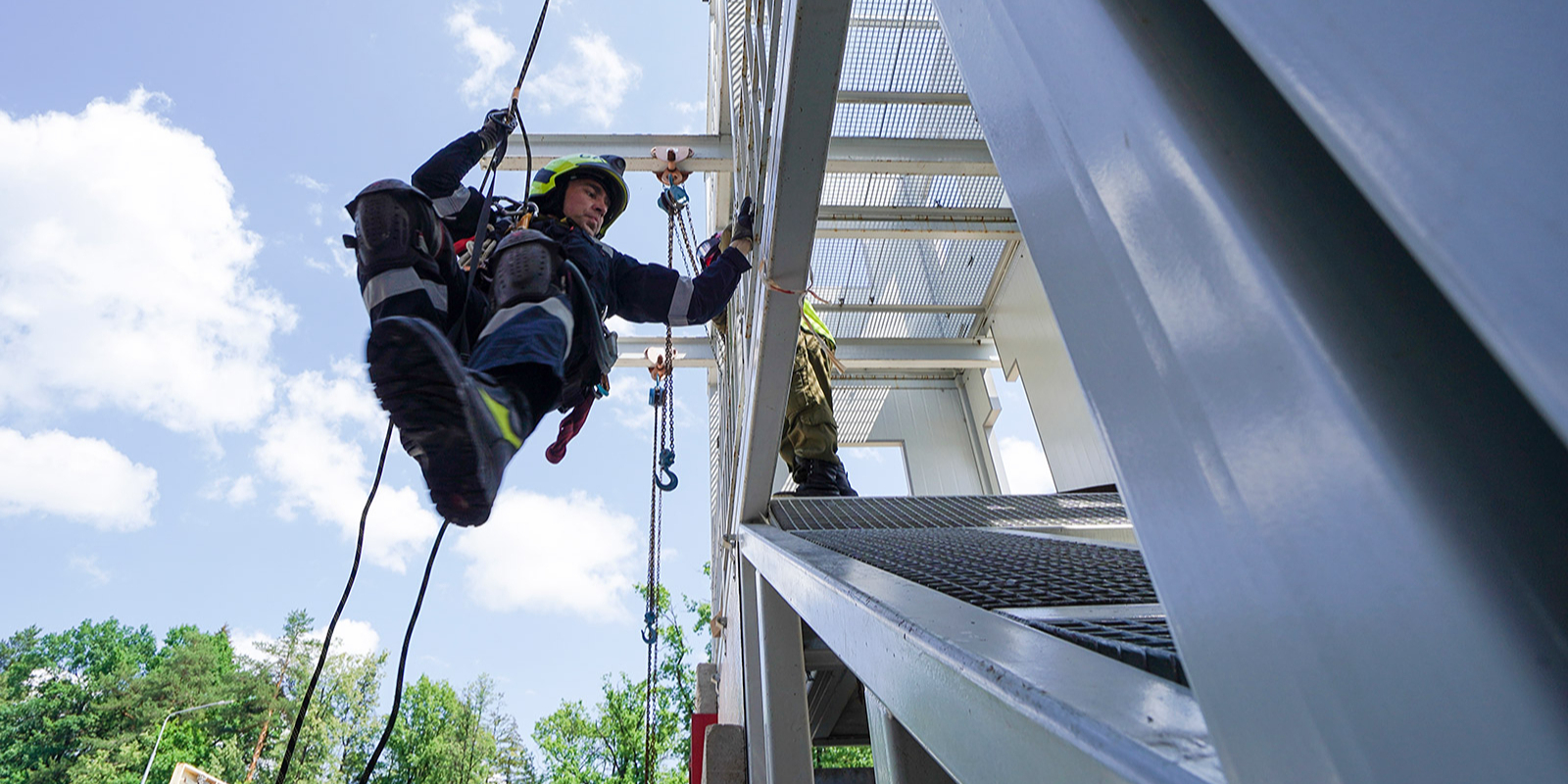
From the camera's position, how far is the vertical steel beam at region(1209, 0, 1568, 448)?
0.21 meters

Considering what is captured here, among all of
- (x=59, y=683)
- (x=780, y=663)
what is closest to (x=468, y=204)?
(x=780, y=663)

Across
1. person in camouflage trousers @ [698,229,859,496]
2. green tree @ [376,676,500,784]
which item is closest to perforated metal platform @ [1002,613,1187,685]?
person in camouflage trousers @ [698,229,859,496]

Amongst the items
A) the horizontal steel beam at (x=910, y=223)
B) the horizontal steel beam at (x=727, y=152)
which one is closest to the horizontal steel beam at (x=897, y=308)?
the horizontal steel beam at (x=910, y=223)

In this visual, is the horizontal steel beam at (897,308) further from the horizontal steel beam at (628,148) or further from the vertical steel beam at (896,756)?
the vertical steel beam at (896,756)

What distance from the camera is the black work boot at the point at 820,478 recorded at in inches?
207

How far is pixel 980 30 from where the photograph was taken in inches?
25.9

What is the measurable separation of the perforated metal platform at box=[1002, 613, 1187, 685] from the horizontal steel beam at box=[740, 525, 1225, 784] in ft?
0.07

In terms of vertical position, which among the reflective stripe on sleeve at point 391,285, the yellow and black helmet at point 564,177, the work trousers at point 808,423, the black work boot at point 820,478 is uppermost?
the yellow and black helmet at point 564,177

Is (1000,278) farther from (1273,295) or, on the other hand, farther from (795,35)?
(1273,295)

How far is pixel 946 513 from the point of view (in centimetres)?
357

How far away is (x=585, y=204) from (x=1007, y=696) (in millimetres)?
3236


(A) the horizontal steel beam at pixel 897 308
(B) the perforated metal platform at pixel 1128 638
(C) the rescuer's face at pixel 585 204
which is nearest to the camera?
(B) the perforated metal platform at pixel 1128 638

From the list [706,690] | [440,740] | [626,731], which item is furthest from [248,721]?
[706,690]

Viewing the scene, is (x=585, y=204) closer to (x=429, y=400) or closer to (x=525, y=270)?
(x=525, y=270)
